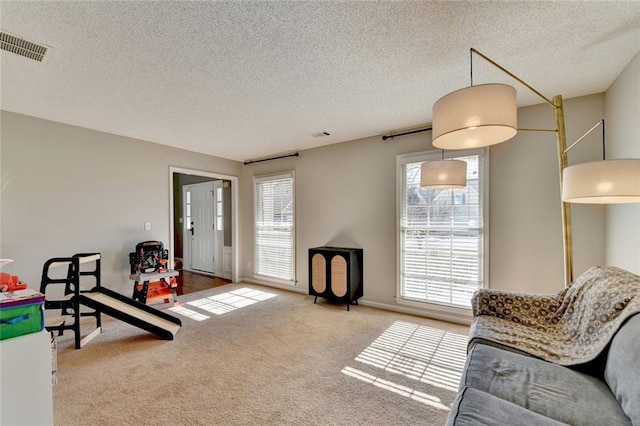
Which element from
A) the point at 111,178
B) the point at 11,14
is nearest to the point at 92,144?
the point at 111,178

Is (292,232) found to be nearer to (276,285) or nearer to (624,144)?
(276,285)

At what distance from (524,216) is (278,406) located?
305 cm

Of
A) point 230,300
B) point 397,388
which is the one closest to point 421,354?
point 397,388

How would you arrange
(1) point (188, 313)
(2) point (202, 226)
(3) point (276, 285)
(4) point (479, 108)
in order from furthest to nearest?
(2) point (202, 226), (3) point (276, 285), (1) point (188, 313), (4) point (479, 108)

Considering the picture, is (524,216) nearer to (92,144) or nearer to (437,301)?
(437,301)

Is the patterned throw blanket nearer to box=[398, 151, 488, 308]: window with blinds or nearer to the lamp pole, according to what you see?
the lamp pole

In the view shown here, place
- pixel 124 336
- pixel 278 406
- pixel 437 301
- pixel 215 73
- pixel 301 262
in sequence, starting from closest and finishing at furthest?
pixel 278 406 < pixel 215 73 < pixel 124 336 < pixel 437 301 < pixel 301 262

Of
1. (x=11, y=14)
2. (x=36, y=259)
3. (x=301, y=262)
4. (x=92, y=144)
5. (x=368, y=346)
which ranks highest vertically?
(x=11, y=14)

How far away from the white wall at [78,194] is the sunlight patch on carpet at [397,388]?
3519mm

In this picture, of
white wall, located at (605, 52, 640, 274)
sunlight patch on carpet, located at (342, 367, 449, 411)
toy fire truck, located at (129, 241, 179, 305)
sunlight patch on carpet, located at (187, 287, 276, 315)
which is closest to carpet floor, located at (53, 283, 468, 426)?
sunlight patch on carpet, located at (342, 367, 449, 411)

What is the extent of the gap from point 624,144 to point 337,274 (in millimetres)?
3148

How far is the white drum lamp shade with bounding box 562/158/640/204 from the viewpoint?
5.02ft

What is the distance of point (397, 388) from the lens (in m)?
2.13

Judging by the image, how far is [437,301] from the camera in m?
3.56
